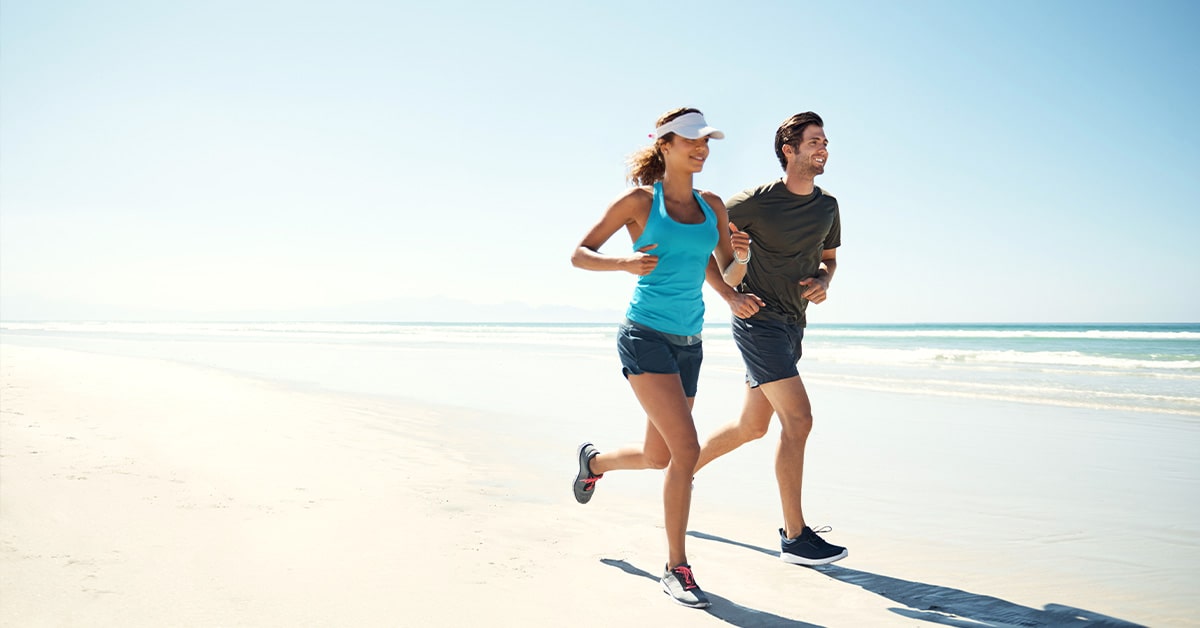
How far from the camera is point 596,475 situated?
4.14 meters

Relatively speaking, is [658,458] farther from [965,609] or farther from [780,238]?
[965,609]

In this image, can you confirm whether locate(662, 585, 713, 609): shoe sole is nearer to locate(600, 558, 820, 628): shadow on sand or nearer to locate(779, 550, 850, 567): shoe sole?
locate(600, 558, 820, 628): shadow on sand

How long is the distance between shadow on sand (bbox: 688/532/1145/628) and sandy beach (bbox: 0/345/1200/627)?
0.6 inches

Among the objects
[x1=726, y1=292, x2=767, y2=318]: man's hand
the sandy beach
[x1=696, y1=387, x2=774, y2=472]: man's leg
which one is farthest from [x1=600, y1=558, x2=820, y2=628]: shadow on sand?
[x1=726, y1=292, x2=767, y2=318]: man's hand

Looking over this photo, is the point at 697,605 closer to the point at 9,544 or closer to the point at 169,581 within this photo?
the point at 169,581

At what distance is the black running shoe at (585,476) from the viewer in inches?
163

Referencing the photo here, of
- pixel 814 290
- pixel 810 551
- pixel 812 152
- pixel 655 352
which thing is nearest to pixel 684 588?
pixel 810 551

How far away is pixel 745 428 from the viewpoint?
13.1 feet

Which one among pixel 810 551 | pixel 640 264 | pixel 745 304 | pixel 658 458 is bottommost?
pixel 810 551

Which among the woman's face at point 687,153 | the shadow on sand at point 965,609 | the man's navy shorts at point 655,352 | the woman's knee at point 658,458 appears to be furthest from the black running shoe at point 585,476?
the woman's face at point 687,153

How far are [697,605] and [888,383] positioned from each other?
1128 centimetres

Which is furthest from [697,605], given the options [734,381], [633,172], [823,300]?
[734,381]

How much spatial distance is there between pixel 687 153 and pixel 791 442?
152cm

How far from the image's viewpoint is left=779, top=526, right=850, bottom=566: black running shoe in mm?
3660
